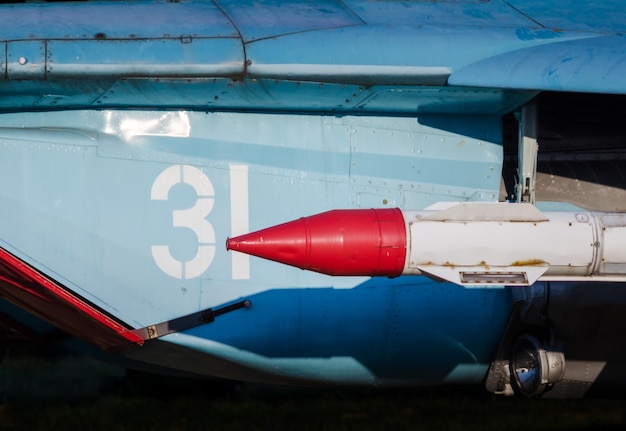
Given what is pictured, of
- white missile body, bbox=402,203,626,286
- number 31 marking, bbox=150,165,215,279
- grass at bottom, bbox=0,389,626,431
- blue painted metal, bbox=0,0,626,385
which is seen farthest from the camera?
grass at bottom, bbox=0,389,626,431

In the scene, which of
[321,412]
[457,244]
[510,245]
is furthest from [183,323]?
[321,412]

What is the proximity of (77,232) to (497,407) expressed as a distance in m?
5.15

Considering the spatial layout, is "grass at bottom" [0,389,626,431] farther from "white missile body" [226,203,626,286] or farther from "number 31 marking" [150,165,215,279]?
"white missile body" [226,203,626,286]

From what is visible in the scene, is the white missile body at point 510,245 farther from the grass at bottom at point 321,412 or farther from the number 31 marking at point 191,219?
the grass at bottom at point 321,412

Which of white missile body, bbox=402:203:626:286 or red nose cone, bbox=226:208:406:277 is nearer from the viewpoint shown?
red nose cone, bbox=226:208:406:277

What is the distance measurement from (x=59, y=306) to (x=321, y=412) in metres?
3.73

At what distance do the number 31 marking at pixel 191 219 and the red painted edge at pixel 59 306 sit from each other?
0.59 metres

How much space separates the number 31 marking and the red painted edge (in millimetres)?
586

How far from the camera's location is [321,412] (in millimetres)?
11469

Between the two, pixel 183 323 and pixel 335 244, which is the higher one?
pixel 335 244

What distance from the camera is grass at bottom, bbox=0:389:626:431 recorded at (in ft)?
36.2

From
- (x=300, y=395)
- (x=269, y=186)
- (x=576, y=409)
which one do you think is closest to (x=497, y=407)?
(x=576, y=409)

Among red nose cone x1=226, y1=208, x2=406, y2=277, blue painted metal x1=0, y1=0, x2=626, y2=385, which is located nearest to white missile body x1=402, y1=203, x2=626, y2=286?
red nose cone x1=226, y1=208, x2=406, y2=277

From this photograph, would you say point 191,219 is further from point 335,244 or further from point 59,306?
point 335,244
